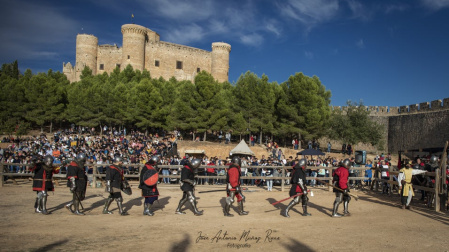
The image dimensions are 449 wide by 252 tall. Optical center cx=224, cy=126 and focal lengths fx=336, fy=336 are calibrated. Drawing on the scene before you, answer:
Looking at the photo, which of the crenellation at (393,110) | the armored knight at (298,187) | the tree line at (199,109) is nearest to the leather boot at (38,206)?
the armored knight at (298,187)

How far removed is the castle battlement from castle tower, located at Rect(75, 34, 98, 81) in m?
46.4

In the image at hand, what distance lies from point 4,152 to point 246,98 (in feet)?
77.9

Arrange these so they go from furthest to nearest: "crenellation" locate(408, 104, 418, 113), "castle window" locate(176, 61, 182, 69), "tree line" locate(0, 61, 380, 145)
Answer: "castle window" locate(176, 61, 182, 69)
"crenellation" locate(408, 104, 418, 113)
"tree line" locate(0, 61, 380, 145)

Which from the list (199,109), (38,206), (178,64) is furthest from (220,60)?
(38,206)

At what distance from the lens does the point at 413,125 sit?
37344mm

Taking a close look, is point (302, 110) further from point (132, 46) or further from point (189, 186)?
point (132, 46)

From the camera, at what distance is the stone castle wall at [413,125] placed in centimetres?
3281

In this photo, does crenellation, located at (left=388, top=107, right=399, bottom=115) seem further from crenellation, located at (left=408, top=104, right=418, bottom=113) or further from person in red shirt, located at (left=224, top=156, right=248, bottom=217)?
person in red shirt, located at (left=224, top=156, right=248, bottom=217)

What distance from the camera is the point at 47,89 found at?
140ft

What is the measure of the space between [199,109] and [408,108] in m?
24.7

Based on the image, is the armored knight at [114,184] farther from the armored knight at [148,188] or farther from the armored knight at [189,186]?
the armored knight at [189,186]

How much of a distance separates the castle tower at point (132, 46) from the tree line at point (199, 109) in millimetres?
18870

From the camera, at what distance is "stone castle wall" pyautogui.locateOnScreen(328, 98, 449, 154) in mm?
32812

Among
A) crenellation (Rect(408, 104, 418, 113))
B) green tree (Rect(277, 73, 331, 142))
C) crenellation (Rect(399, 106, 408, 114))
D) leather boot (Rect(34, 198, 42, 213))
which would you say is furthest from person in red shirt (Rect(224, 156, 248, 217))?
crenellation (Rect(399, 106, 408, 114))
